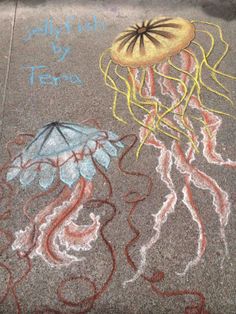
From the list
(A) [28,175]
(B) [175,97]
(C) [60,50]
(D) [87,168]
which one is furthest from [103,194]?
(C) [60,50]

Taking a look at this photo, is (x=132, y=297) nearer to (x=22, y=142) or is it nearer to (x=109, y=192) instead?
(x=109, y=192)

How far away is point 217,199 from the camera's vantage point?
129 inches

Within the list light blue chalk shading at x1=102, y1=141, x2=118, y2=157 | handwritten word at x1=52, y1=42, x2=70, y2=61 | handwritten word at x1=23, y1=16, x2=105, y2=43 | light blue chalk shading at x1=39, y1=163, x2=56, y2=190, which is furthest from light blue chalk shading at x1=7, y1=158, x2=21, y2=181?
handwritten word at x1=23, y1=16, x2=105, y2=43

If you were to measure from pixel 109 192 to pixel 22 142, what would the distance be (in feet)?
3.32

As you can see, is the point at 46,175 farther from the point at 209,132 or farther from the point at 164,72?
the point at 164,72

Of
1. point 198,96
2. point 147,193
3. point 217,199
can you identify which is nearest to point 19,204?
point 147,193

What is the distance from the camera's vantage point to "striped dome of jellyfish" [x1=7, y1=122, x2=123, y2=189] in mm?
3529

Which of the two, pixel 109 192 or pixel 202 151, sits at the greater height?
pixel 202 151

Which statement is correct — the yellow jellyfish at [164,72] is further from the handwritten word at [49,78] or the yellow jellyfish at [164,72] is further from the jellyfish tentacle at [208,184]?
the handwritten word at [49,78]

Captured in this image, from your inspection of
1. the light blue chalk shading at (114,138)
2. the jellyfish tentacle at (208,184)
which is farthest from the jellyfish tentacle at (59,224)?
the jellyfish tentacle at (208,184)

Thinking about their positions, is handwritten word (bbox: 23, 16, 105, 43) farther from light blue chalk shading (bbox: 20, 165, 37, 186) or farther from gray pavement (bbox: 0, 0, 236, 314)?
light blue chalk shading (bbox: 20, 165, 37, 186)

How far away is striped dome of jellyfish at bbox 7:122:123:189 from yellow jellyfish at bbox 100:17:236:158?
1.05 feet

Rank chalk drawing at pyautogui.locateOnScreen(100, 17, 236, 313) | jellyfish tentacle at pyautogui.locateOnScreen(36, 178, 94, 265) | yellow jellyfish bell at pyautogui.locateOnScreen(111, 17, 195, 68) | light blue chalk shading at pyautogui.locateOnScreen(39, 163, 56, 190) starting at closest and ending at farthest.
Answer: jellyfish tentacle at pyautogui.locateOnScreen(36, 178, 94, 265) → chalk drawing at pyautogui.locateOnScreen(100, 17, 236, 313) → light blue chalk shading at pyautogui.locateOnScreen(39, 163, 56, 190) → yellow jellyfish bell at pyautogui.locateOnScreen(111, 17, 195, 68)

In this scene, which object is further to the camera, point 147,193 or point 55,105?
point 55,105
